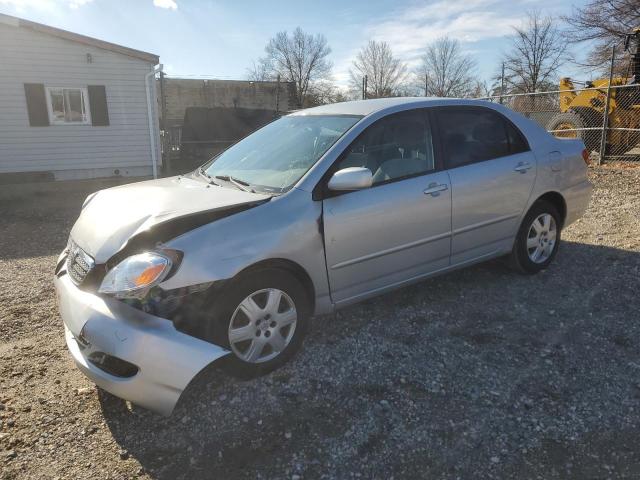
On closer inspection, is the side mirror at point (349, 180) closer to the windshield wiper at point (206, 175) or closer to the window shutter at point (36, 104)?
the windshield wiper at point (206, 175)

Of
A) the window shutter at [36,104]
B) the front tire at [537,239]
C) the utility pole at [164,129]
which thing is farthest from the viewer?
the utility pole at [164,129]

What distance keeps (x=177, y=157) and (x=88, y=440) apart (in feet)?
49.6

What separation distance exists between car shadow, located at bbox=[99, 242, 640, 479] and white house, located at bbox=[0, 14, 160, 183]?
35.2 feet

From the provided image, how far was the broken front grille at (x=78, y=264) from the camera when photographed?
2.73 meters

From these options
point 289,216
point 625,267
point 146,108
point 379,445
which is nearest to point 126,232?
point 289,216

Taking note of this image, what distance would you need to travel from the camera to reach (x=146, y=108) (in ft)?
41.7

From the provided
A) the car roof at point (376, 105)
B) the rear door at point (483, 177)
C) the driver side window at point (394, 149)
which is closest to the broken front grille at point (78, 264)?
the driver side window at point (394, 149)

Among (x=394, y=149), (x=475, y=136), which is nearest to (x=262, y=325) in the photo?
(x=394, y=149)

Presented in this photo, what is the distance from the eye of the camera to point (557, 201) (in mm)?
4590

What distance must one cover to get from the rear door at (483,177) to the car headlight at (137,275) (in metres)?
2.27

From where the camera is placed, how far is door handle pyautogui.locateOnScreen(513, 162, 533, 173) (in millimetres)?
4166

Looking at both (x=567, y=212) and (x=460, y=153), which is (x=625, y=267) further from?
(x=460, y=153)

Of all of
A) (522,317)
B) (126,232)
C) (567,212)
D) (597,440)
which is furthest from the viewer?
Answer: (567,212)

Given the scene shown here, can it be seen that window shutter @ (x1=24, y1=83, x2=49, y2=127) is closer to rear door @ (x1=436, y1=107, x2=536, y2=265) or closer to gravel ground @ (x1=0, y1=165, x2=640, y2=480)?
gravel ground @ (x1=0, y1=165, x2=640, y2=480)
